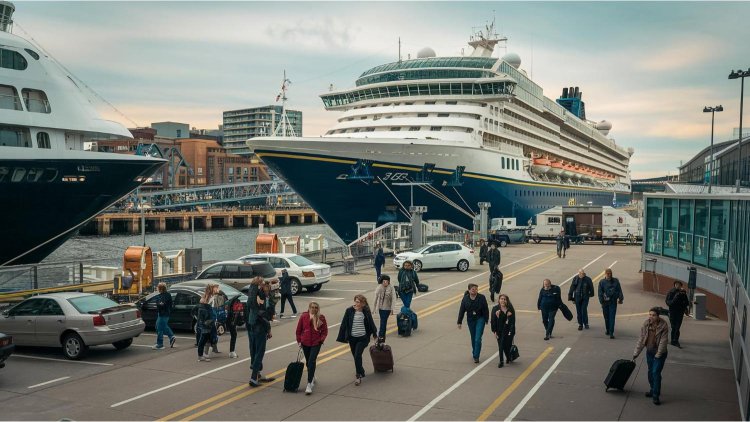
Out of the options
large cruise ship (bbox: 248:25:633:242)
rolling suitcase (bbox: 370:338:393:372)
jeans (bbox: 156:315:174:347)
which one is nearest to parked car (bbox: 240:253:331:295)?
jeans (bbox: 156:315:174:347)

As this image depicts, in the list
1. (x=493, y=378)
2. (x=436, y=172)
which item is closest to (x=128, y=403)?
(x=493, y=378)

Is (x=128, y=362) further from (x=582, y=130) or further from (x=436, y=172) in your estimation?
(x=582, y=130)

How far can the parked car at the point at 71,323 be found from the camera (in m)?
12.3

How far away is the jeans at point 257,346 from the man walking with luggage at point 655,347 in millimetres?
6029

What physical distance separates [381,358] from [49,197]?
21.2 meters

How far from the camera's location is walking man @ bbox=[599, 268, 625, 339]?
13844 millimetres

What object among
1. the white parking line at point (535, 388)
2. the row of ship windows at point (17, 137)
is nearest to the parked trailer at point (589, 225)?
the row of ship windows at point (17, 137)

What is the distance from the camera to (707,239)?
55.5ft

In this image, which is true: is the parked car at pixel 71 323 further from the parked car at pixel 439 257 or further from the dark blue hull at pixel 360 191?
the dark blue hull at pixel 360 191

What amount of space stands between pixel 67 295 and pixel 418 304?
32.3ft

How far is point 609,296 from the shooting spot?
45.7 feet

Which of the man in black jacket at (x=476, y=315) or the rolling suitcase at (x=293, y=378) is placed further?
the man in black jacket at (x=476, y=315)

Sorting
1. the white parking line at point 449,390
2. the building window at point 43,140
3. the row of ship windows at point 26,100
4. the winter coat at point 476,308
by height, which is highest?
the row of ship windows at point 26,100

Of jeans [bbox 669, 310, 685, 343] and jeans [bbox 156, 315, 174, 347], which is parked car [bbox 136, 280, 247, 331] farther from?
jeans [bbox 669, 310, 685, 343]
